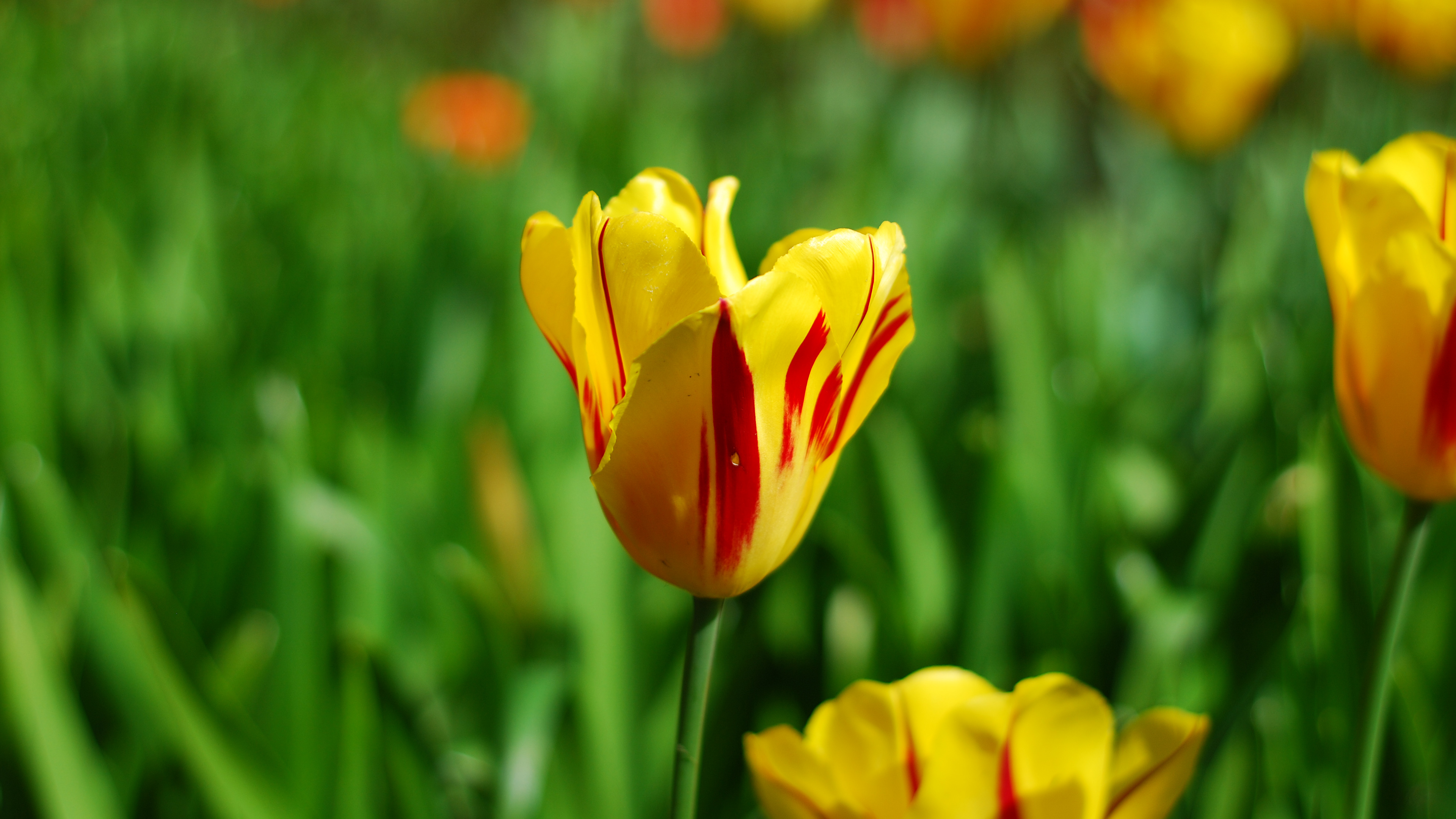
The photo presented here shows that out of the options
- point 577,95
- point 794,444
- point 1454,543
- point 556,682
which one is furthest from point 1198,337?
point 577,95

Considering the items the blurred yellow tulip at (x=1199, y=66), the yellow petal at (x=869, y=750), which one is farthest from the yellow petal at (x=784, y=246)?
the blurred yellow tulip at (x=1199, y=66)

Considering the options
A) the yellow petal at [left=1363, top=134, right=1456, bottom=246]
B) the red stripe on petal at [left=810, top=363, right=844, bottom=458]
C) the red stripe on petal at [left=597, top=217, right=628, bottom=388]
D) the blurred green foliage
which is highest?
the yellow petal at [left=1363, top=134, right=1456, bottom=246]

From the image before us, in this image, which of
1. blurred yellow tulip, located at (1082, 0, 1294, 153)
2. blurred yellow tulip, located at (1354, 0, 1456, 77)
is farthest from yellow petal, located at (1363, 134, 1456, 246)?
blurred yellow tulip, located at (1354, 0, 1456, 77)

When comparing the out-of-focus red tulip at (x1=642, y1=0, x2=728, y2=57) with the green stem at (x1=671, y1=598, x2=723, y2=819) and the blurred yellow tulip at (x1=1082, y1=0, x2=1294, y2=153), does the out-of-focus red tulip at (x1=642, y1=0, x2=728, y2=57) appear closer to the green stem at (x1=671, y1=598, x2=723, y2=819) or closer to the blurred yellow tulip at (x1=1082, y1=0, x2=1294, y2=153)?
the blurred yellow tulip at (x1=1082, y1=0, x2=1294, y2=153)

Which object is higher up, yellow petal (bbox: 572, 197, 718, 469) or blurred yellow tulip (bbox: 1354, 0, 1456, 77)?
blurred yellow tulip (bbox: 1354, 0, 1456, 77)

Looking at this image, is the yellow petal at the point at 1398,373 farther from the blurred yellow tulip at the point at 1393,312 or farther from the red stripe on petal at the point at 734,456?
the red stripe on petal at the point at 734,456

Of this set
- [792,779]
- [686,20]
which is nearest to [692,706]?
[792,779]

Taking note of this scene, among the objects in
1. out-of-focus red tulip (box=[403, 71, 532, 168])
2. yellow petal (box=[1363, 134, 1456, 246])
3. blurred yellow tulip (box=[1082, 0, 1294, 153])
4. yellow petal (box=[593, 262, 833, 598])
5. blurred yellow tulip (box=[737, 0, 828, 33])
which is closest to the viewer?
yellow petal (box=[593, 262, 833, 598])
